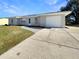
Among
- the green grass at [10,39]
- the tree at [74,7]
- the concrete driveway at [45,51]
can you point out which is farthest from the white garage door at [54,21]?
the concrete driveway at [45,51]

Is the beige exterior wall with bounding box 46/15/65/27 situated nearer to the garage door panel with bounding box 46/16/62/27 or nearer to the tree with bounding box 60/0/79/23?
the garage door panel with bounding box 46/16/62/27

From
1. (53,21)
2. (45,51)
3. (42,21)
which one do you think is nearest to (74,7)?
(42,21)

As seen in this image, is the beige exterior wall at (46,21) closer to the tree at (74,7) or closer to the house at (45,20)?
the house at (45,20)

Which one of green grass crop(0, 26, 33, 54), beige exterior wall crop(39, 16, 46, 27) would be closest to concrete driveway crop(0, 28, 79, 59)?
green grass crop(0, 26, 33, 54)

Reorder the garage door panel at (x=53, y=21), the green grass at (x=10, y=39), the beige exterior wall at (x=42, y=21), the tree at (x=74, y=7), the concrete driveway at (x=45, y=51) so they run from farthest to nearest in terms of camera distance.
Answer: the tree at (x=74, y=7)
the beige exterior wall at (x=42, y=21)
the garage door panel at (x=53, y=21)
the green grass at (x=10, y=39)
the concrete driveway at (x=45, y=51)

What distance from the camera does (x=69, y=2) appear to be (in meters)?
39.5

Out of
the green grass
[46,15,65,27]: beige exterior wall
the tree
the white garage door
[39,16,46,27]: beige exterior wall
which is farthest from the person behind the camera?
the tree

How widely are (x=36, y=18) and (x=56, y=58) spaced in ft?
83.0

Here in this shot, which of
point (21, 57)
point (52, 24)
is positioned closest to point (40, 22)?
point (52, 24)

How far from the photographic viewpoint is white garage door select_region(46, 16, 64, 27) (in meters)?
25.3

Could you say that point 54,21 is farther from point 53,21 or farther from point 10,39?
point 10,39

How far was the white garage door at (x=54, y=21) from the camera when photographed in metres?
25.3

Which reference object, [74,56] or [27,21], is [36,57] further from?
[27,21]

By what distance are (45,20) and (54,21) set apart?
8.16 feet
